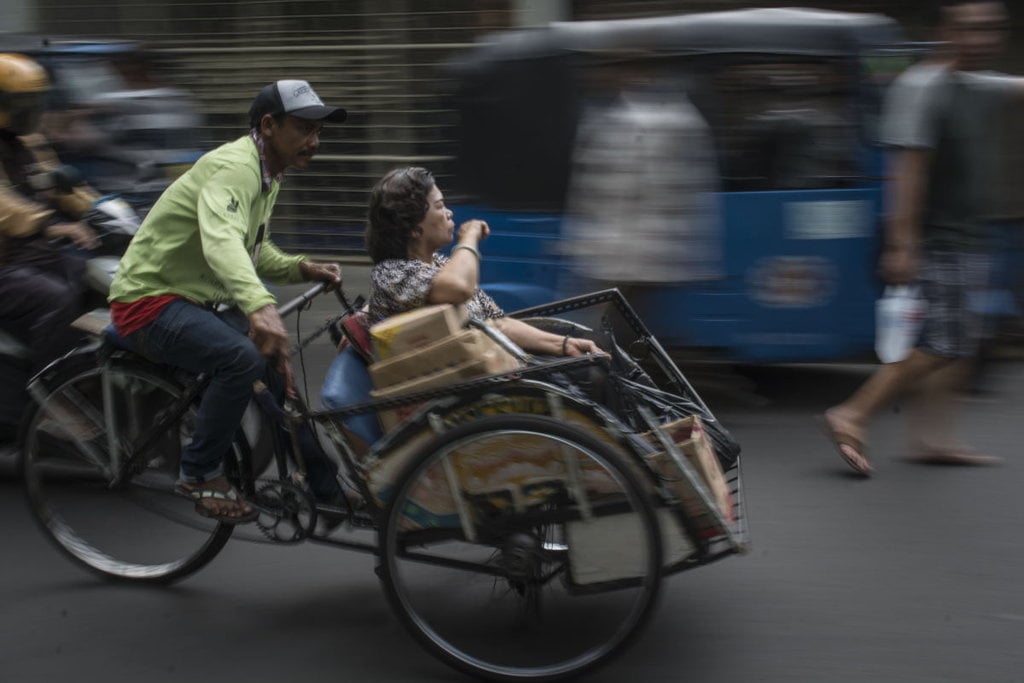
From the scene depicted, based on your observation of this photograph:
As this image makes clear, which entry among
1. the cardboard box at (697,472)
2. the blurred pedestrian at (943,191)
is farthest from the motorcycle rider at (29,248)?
the blurred pedestrian at (943,191)

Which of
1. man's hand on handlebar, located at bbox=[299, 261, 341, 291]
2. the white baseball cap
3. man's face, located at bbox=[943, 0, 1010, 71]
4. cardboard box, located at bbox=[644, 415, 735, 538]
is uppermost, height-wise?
man's face, located at bbox=[943, 0, 1010, 71]

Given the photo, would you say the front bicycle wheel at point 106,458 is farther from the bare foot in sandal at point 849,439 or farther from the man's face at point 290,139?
the bare foot in sandal at point 849,439

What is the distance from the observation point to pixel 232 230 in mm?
3609

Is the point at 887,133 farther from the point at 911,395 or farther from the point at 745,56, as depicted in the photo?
the point at 911,395

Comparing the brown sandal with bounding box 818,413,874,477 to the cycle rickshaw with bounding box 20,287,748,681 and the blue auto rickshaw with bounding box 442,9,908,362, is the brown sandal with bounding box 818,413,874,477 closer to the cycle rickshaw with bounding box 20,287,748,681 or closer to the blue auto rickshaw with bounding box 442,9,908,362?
the blue auto rickshaw with bounding box 442,9,908,362

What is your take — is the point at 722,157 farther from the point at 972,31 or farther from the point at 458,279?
the point at 458,279

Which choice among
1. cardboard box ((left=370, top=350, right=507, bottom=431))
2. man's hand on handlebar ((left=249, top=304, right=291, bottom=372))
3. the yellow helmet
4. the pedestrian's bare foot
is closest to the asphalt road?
the pedestrian's bare foot

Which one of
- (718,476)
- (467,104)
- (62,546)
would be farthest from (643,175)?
(62,546)

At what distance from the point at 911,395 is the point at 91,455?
386 cm

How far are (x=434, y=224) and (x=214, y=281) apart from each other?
73 cm

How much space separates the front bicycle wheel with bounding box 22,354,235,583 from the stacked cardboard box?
82 centimetres

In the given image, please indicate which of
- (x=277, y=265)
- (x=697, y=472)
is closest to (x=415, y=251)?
(x=277, y=265)

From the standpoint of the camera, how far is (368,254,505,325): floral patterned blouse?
3641 mm

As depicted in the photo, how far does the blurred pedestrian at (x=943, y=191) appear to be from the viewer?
4.89 metres
